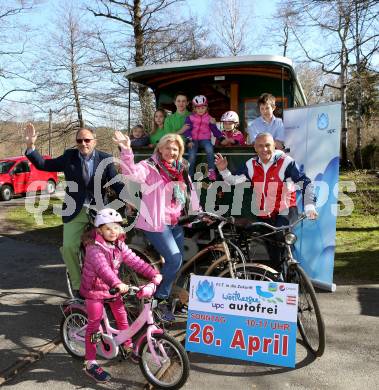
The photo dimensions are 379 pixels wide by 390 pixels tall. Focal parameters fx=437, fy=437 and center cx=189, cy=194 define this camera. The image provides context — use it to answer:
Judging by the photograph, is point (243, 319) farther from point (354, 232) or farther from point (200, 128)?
point (354, 232)

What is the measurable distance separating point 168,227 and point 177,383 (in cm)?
147

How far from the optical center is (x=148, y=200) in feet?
13.5

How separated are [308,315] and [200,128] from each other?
3142 mm

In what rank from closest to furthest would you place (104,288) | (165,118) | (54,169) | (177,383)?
(177,383) → (104,288) → (54,169) → (165,118)

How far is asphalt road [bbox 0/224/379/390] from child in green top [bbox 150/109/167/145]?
2.71 meters

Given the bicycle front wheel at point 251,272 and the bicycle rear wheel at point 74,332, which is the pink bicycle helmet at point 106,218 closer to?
the bicycle rear wheel at point 74,332

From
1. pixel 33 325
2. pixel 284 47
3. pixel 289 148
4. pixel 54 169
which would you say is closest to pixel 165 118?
pixel 289 148

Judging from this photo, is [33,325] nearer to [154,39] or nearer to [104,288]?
[104,288]

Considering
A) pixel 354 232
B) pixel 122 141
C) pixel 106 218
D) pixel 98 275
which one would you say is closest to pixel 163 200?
pixel 122 141

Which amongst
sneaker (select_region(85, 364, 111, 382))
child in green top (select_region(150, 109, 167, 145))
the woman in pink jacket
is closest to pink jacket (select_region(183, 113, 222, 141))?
child in green top (select_region(150, 109, 167, 145))

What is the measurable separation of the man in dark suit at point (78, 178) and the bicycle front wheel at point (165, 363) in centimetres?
159

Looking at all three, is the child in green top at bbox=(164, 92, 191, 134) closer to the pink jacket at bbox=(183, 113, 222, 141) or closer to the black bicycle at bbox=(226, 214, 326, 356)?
the pink jacket at bbox=(183, 113, 222, 141)

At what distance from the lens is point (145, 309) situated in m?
3.42

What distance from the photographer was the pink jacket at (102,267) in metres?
3.38
